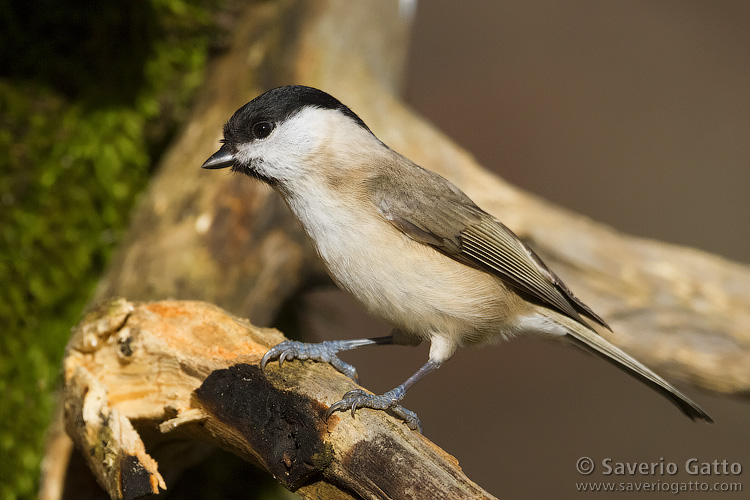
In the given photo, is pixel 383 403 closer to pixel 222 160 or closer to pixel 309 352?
pixel 309 352

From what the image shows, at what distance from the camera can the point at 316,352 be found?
1.43 meters

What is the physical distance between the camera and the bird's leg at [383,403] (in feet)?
3.83

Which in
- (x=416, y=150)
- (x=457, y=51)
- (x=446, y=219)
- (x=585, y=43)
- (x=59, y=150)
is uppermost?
(x=585, y=43)

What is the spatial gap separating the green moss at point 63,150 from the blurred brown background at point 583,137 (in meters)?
1.58

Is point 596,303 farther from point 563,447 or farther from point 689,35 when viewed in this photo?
point 689,35

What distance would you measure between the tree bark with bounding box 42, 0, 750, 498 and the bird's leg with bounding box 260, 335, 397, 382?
22.4 inches

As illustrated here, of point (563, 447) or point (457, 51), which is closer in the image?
point (563, 447)

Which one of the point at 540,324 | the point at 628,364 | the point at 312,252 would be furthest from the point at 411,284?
the point at 312,252

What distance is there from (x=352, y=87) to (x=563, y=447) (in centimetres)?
235

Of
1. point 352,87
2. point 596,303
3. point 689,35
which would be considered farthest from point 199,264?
point 689,35

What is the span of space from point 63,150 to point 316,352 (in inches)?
48.8

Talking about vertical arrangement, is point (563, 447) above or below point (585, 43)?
below

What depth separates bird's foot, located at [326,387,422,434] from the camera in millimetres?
1165

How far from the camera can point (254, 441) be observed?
1159 mm
